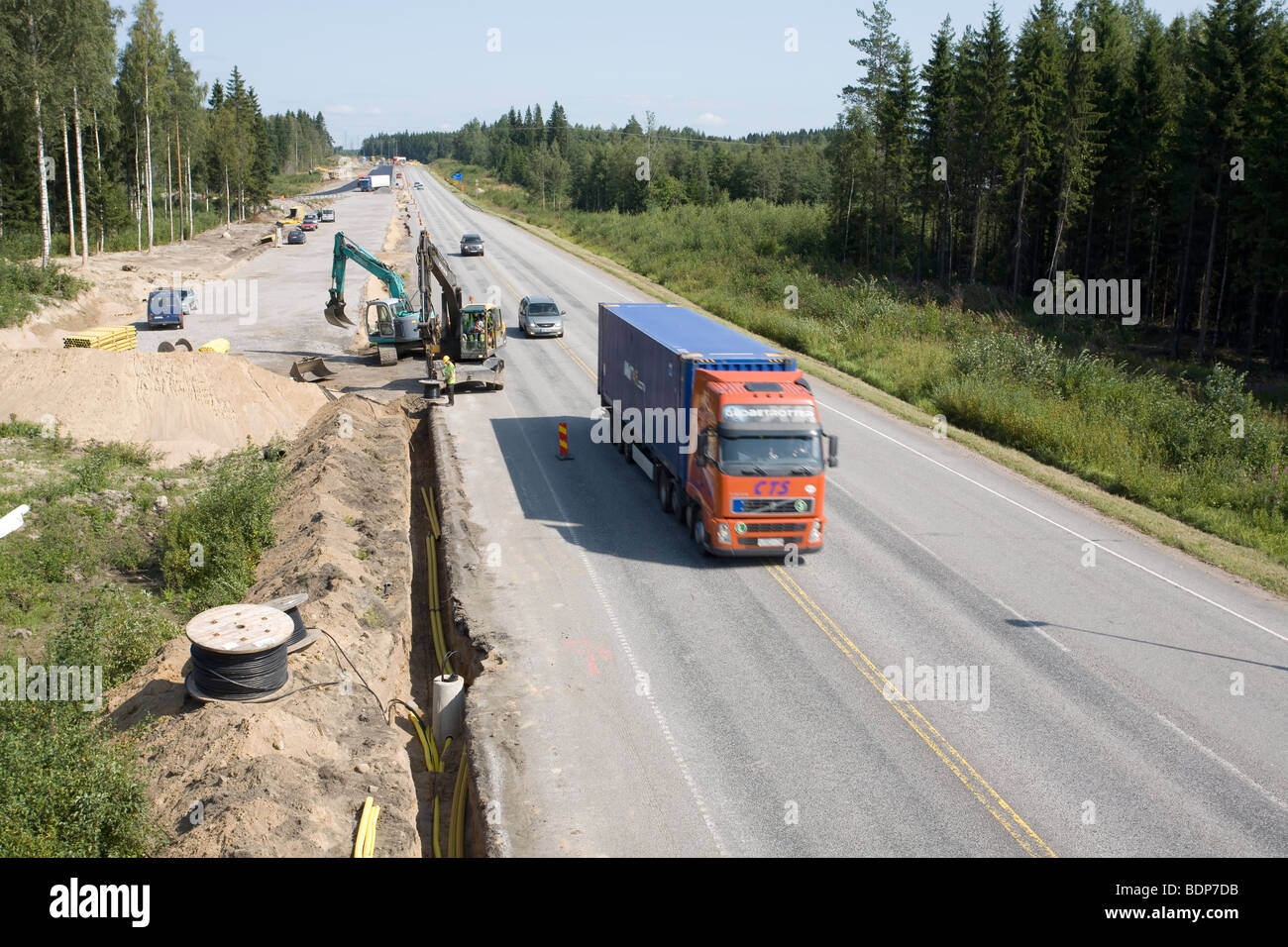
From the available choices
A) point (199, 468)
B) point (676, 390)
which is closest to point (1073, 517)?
point (676, 390)

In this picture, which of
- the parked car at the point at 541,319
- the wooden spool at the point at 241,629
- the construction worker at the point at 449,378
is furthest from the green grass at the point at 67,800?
the parked car at the point at 541,319

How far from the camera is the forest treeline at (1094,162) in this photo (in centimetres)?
4322

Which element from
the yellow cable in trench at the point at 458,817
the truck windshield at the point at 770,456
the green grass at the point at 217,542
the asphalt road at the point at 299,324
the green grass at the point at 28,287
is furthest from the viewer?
the green grass at the point at 28,287

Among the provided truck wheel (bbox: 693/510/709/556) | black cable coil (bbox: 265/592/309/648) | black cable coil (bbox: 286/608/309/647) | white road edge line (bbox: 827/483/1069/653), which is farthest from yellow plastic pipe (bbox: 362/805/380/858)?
white road edge line (bbox: 827/483/1069/653)

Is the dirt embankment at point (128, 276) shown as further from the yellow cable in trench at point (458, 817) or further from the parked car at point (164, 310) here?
the yellow cable in trench at point (458, 817)

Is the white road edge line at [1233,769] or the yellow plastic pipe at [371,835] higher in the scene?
the white road edge line at [1233,769]

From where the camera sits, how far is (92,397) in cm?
2559

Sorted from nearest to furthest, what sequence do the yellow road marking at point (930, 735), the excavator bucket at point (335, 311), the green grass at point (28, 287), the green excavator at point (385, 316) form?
the yellow road marking at point (930, 735) → the excavator bucket at point (335, 311) → the green excavator at point (385, 316) → the green grass at point (28, 287)

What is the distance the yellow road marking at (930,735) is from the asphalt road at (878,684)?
4 cm

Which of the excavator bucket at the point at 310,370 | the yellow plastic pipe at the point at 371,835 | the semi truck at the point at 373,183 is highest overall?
the semi truck at the point at 373,183

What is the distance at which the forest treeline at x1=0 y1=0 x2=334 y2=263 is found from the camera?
43.3 meters

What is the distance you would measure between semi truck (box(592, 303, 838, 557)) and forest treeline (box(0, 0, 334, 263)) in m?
35.4

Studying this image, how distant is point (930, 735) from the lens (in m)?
12.7

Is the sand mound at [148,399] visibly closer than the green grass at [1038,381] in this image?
No
